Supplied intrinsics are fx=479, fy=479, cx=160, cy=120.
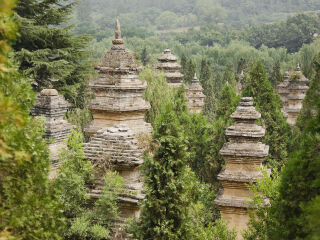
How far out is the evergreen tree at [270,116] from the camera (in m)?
20.4

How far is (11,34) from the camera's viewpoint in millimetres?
6367

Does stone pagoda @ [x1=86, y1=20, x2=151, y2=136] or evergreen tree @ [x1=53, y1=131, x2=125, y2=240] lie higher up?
stone pagoda @ [x1=86, y1=20, x2=151, y2=136]

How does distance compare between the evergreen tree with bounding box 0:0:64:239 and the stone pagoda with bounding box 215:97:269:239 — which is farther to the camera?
the stone pagoda with bounding box 215:97:269:239

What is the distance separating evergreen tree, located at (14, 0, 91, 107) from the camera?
24.4 m

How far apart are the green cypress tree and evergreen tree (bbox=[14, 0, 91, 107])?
15.7 meters

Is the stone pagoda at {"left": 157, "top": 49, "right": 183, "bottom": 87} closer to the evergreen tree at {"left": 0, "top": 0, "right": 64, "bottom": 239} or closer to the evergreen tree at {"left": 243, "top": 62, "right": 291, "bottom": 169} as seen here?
the evergreen tree at {"left": 243, "top": 62, "right": 291, "bottom": 169}

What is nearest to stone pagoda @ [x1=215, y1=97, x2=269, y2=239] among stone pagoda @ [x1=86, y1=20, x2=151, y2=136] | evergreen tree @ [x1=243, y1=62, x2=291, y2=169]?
stone pagoda @ [x1=86, y1=20, x2=151, y2=136]

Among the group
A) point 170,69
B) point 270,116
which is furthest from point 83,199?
point 170,69

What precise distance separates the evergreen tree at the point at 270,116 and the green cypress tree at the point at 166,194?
36.3 feet

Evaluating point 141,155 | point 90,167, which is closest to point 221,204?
point 141,155

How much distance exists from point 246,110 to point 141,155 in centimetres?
473

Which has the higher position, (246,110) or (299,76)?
(246,110)

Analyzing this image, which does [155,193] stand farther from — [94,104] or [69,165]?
[94,104]

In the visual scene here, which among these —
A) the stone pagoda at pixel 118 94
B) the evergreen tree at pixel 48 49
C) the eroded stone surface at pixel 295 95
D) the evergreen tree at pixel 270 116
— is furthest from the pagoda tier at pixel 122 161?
the eroded stone surface at pixel 295 95
